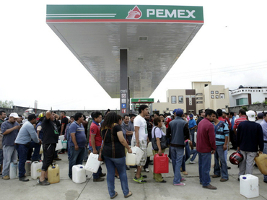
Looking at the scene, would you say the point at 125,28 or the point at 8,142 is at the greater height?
the point at 125,28

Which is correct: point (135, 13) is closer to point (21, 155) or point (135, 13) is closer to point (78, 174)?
point (78, 174)

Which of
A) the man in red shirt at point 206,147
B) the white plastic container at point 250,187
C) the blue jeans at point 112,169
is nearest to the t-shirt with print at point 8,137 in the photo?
the blue jeans at point 112,169

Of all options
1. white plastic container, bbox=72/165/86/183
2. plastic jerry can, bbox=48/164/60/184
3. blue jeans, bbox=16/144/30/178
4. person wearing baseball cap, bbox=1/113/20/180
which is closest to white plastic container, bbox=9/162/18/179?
person wearing baseball cap, bbox=1/113/20/180

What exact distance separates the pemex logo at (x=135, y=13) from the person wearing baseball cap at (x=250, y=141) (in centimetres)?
553

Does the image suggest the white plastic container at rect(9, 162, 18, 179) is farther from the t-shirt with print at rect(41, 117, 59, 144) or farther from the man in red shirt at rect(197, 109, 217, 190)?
the man in red shirt at rect(197, 109, 217, 190)

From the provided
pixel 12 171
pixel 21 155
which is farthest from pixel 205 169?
pixel 12 171

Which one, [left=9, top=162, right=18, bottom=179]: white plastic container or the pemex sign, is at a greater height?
the pemex sign

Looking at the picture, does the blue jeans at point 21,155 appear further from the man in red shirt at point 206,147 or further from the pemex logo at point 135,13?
the pemex logo at point 135,13

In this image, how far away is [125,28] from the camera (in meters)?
8.60

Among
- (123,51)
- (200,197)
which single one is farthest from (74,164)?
(123,51)

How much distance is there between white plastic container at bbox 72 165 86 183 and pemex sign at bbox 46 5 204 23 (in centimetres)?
563

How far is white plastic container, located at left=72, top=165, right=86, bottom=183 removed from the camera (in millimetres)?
5090

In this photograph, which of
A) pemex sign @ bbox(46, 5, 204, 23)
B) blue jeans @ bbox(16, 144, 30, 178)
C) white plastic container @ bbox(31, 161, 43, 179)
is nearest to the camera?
blue jeans @ bbox(16, 144, 30, 178)

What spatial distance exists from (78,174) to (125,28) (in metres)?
6.19
